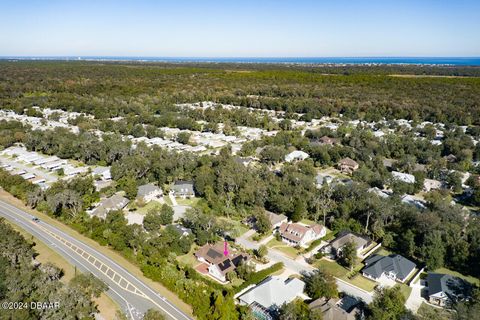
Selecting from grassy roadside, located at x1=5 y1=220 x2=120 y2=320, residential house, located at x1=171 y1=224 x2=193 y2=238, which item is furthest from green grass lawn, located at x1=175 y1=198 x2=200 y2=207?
grassy roadside, located at x1=5 y1=220 x2=120 y2=320

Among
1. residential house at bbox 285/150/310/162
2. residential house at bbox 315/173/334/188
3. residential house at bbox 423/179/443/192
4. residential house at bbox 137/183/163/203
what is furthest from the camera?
residential house at bbox 285/150/310/162

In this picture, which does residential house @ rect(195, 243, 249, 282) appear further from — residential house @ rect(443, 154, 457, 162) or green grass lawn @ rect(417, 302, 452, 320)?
residential house @ rect(443, 154, 457, 162)

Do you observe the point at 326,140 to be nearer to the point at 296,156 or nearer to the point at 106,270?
the point at 296,156

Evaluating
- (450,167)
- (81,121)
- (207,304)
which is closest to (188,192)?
(207,304)

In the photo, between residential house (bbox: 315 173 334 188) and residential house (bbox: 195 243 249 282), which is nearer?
residential house (bbox: 195 243 249 282)

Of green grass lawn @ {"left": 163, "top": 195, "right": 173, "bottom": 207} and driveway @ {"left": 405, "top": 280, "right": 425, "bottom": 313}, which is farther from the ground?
driveway @ {"left": 405, "top": 280, "right": 425, "bottom": 313}

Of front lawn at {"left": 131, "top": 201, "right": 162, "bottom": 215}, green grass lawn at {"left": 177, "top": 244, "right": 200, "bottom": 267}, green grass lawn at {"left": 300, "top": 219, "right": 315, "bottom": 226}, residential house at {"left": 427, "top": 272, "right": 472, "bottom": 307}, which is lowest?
front lawn at {"left": 131, "top": 201, "right": 162, "bottom": 215}

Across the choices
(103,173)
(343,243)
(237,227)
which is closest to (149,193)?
(103,173)
